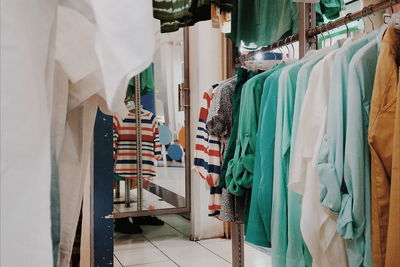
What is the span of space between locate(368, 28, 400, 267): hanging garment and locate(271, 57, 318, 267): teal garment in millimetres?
357

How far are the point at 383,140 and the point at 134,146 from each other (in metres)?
2.82

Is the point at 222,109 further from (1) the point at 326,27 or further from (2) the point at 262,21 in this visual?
(1) the point at 326,27

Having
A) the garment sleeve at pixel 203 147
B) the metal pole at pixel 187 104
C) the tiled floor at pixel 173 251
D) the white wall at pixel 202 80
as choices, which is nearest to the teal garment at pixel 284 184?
the garment sleeve at pixel 203 147

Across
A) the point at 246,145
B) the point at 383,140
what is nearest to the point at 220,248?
the point at 246,145

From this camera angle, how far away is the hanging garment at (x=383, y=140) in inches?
40.1

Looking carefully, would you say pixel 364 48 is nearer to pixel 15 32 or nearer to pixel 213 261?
pixel 15 32

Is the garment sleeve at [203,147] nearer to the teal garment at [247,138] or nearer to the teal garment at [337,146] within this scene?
the teal garment at [247,138]

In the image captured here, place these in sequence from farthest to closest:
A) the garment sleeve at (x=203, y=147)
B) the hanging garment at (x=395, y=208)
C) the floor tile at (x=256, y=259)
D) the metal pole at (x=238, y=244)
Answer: the floor tile at (x=256, y=259)
the metal pole at (x=238, y=244)
the garment sleeve at (x=203, y=147)
the hanging garment at (x=395, y=208)

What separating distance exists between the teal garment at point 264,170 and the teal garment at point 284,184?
0.16 ft

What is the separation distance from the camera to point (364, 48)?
114 cm

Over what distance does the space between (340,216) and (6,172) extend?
3.25ft

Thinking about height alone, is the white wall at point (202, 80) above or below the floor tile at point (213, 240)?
above

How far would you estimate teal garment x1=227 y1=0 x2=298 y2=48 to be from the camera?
1882 millimetres

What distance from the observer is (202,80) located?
3453 mm
